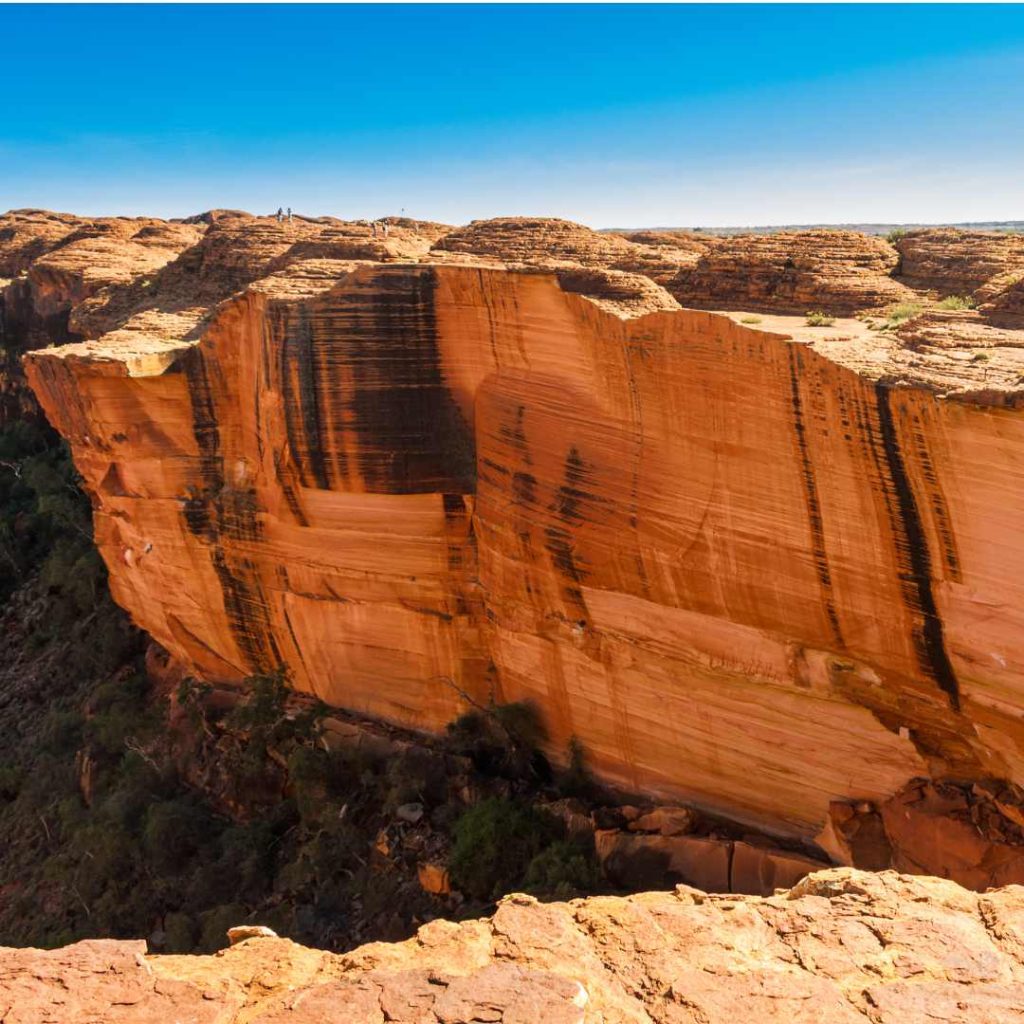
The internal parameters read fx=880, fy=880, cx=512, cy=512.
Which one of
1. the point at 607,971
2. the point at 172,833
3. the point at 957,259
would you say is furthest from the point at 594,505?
the point at 172,833

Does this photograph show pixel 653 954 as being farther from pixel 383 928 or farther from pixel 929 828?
pixel 383 928

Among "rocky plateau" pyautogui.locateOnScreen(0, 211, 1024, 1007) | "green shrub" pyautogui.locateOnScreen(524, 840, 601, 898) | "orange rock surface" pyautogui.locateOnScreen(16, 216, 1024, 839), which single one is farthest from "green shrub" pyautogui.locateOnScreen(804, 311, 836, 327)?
"green shrub" pyautogui.locateOnScreen(524, 840, 601, 898)

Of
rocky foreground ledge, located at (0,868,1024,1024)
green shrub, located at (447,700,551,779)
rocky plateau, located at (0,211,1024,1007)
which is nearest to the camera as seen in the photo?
rocky foreground ledge, located at (0,868,1024,1024)

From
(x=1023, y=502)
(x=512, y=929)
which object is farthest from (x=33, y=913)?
(x=1023, y=502)

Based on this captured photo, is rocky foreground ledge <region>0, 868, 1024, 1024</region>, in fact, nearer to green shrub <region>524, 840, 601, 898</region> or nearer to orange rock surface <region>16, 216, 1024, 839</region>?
orange rock surface <region>16, 216, 1024, 839</region>

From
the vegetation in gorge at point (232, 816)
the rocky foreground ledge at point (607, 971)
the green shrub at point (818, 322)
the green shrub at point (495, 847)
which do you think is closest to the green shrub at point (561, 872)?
the vegetation in gorge at point (232, 816)
